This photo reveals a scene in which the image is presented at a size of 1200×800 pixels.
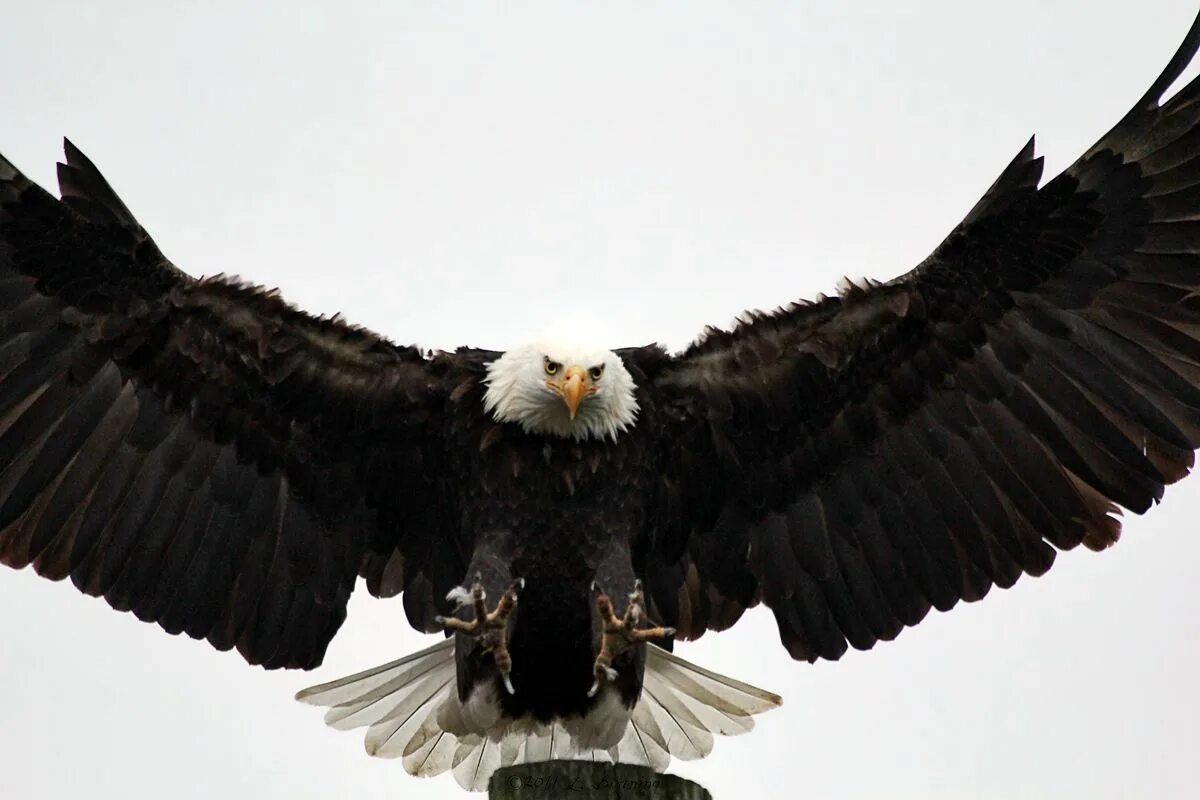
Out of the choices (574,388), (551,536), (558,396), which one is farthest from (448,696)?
(574,388)

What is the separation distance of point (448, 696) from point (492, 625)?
775mm

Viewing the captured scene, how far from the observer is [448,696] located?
261 inches

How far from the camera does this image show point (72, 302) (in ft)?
20.8

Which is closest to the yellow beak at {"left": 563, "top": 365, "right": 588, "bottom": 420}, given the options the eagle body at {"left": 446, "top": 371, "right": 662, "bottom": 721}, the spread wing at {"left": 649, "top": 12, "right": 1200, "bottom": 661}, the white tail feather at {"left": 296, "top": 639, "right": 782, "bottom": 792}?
the eagle body at {"left": 446, "top": 371, "right": 662, "bottom": 721}

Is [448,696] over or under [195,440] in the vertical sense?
under

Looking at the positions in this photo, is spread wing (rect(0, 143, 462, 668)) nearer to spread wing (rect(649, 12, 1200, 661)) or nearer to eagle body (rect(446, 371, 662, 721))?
eagle body (rect(446, 371, 662, 721))

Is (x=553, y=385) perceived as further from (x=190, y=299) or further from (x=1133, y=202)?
(x=1133, y=202)

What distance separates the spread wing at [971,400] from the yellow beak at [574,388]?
19.0 inches

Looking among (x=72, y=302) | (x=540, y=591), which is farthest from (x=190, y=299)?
(x=540, y=591)

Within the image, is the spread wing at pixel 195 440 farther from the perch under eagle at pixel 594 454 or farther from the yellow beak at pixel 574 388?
the yellow beak at pixel 574 388

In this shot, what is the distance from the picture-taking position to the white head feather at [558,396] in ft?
20.5

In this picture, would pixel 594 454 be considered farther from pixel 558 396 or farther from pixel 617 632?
pixel 617 632

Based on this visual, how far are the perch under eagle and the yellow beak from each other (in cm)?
1

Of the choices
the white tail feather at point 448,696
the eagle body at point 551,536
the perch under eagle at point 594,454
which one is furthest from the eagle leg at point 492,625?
the white tail feather at point 448,696
